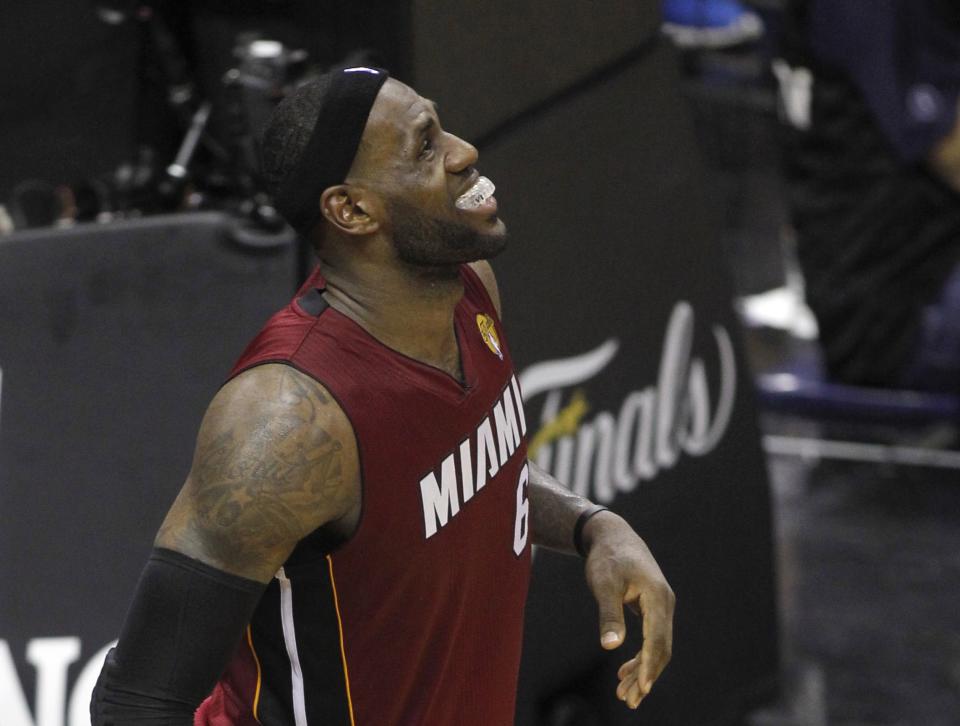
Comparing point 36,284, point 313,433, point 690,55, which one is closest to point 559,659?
point 36,284

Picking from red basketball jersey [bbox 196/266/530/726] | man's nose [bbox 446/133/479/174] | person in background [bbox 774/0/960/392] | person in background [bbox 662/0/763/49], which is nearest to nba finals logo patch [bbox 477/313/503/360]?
red basketball jersey [bbox 196/266/530/726]

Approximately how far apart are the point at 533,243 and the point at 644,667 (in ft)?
4.04

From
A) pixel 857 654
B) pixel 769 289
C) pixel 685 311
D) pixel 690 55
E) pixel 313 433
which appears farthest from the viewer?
pixel 690 55

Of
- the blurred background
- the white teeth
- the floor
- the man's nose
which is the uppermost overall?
the man's nose

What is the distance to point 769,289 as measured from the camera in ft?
24.0

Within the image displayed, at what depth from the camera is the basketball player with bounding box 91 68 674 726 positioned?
1752mm

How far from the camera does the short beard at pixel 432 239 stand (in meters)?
1.87

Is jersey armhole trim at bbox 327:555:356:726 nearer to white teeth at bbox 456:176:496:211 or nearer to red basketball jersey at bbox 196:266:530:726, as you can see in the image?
red basketball jersey at bbox 196:266:530:726

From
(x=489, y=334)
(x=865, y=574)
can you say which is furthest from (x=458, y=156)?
(x=865, y=574)

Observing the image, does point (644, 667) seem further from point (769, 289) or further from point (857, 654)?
point (769, 289)

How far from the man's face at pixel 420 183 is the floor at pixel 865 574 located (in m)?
2.48

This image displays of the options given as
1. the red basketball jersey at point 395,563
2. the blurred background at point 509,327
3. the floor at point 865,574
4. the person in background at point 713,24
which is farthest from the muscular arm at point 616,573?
the person in background at point 713,24

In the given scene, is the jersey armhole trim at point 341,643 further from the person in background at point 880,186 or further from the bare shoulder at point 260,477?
the person in background at point 880,186

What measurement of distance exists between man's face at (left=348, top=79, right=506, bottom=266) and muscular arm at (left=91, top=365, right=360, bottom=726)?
217 millimetres
